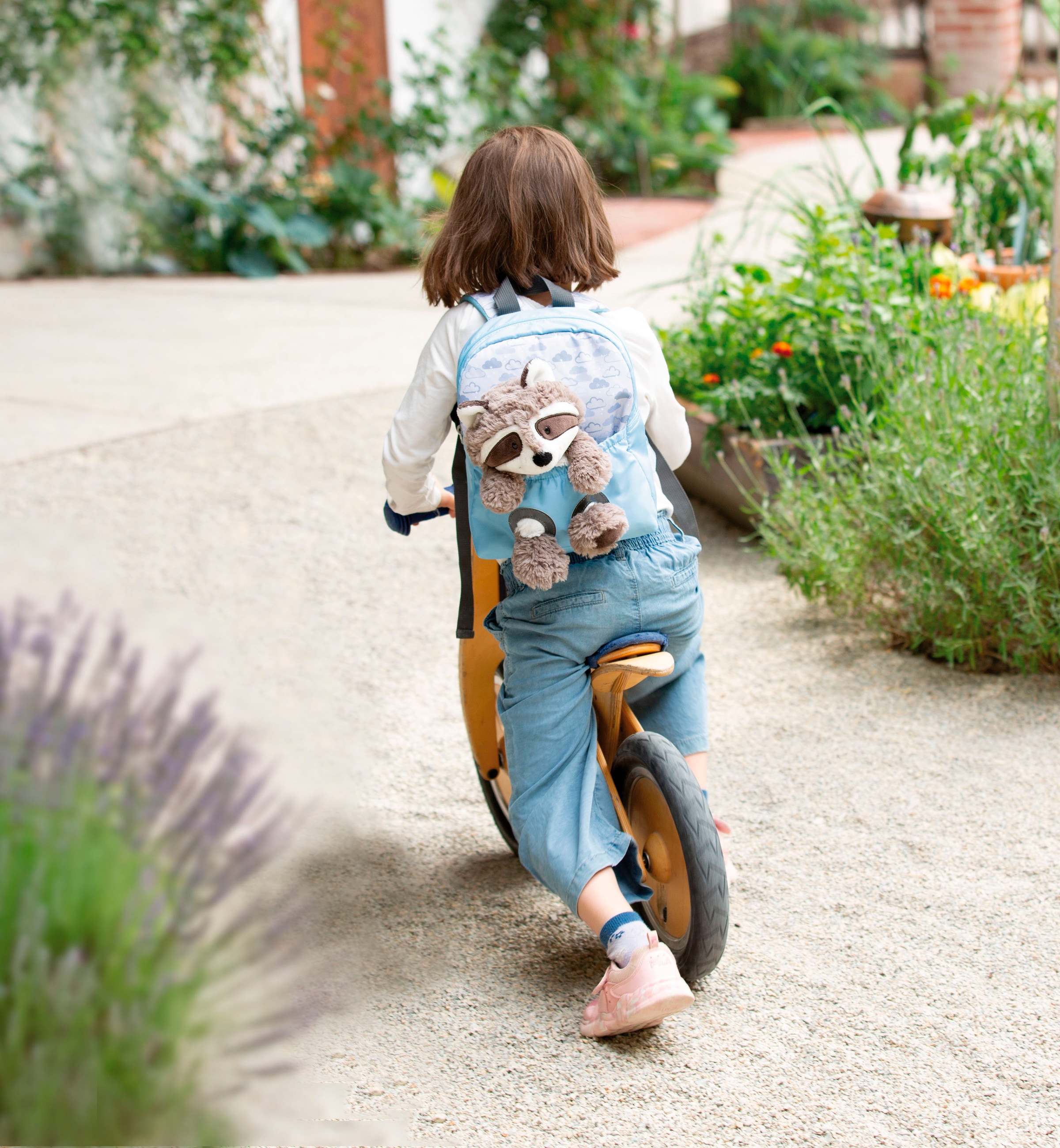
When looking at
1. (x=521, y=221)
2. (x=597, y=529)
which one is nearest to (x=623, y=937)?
(x=597, y=529)

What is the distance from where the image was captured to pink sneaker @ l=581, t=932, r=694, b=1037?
5.74ft

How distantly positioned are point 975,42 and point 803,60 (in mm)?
1804

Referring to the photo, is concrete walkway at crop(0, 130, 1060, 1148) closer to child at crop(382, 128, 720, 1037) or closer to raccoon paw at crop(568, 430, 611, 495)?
child at crop(382, 128, 720, 1037)

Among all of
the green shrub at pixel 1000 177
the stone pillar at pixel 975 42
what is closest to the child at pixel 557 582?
the green shrub at pixel 1000 177

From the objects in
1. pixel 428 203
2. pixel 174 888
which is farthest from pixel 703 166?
pixel 174 888

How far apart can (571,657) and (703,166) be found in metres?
9.56

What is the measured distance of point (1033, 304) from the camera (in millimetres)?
4176

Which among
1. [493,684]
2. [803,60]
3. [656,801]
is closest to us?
[656,801]

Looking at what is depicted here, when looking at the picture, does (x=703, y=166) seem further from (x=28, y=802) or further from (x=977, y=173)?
(x=28, y=802)

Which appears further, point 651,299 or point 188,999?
point 651,299

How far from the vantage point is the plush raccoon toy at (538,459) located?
176cm

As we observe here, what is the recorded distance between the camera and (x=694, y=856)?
1.84m

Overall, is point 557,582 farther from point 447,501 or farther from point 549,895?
point 549,895

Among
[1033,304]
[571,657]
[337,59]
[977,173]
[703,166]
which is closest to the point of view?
[571,657]
